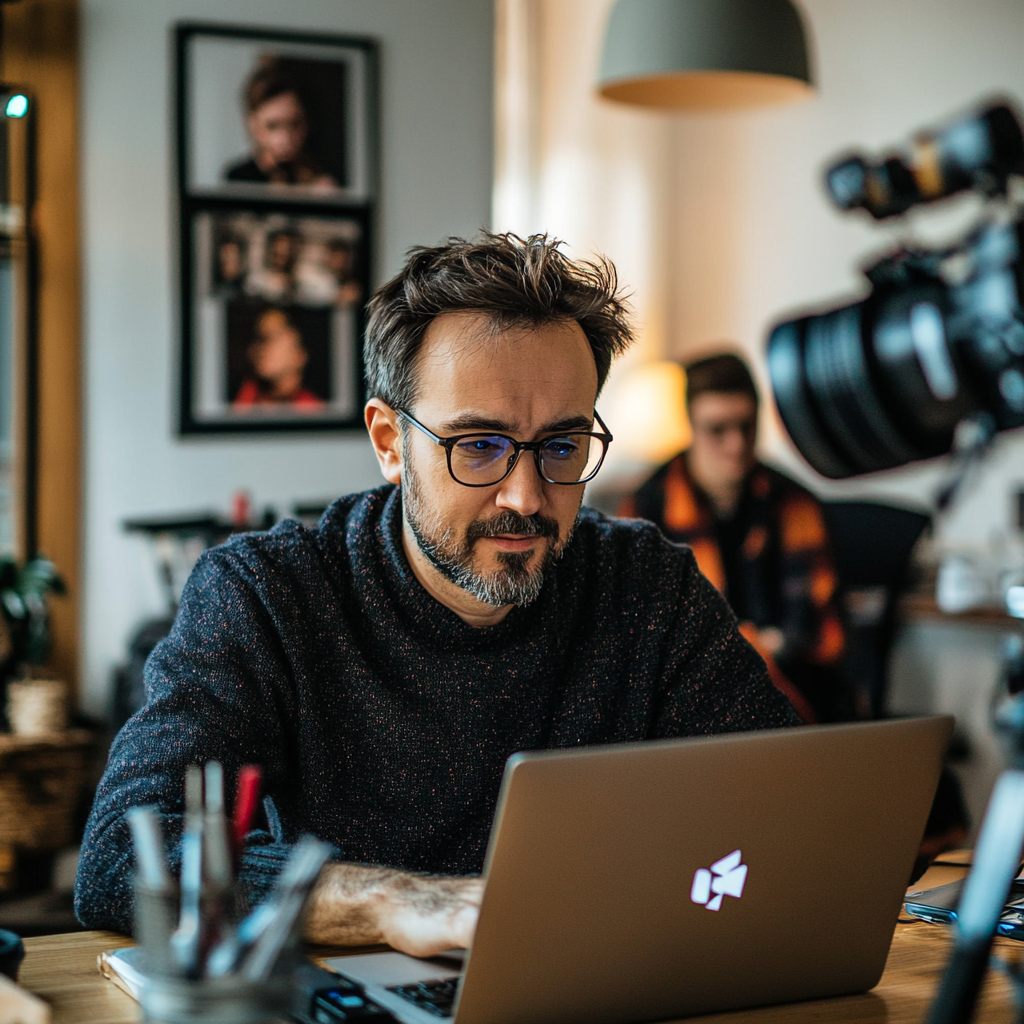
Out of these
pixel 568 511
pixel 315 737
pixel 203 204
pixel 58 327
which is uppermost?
pixel 203 204

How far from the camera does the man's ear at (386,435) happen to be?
143cm

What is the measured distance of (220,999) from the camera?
66 cm

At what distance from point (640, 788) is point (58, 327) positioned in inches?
102

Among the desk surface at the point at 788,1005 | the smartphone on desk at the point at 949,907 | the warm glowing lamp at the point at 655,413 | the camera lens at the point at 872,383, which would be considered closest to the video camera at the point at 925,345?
the camera lens at the point at 872,383

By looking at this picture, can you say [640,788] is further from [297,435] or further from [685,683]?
[297,435]

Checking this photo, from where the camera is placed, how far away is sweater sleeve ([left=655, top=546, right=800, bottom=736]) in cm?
142

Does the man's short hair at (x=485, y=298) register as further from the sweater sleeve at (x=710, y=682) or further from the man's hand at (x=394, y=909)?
the man's hand at (x=394, y=909)

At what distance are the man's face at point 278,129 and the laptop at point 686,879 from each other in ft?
8.23

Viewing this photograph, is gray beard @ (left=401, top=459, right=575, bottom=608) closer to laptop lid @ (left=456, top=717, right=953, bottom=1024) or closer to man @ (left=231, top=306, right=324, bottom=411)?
laptop lid @ (left=456, top=717, right=953, bottom=1024)

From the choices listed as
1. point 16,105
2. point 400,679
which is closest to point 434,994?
point 400,679

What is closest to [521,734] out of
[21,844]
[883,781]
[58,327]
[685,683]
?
[685,683]

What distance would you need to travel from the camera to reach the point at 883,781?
3.01 ft

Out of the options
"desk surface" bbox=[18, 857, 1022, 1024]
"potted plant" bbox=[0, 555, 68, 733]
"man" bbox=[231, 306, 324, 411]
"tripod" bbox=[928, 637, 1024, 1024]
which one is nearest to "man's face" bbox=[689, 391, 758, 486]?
"man" bbox=[231, 306, 324, 411]

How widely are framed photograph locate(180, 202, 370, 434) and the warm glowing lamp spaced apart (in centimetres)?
146
